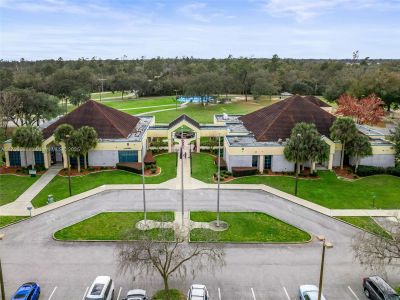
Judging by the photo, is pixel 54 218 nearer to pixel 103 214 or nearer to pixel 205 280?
pixel 103 214

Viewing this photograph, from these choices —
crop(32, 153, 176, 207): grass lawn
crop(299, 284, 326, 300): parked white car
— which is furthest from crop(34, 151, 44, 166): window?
crop(299, 284, 326, 300): parked white car

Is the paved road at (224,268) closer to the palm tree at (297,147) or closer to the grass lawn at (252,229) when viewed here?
the grass lawn at (252,229)

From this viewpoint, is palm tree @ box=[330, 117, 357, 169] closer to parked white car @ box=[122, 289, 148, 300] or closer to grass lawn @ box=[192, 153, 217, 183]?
grass lawn @ box=[192, 153, 217, 183]

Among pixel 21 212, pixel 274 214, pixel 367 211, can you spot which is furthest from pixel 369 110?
pixel 21 212

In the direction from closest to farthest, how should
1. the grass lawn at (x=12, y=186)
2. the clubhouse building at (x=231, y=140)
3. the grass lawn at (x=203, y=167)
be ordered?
the grass lawn at (x=12, y=186) → the grass lawn at (x=203, y=167) → the clubhouse building at (x=231, y=140)

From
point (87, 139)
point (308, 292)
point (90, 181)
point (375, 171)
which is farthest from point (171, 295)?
point (375, 171)

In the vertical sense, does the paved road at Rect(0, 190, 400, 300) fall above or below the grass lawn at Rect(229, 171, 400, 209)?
below

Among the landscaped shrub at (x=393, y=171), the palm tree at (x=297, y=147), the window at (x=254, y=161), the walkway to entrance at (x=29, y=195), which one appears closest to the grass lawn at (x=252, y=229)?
the palm tree at (x=297, y=147)
